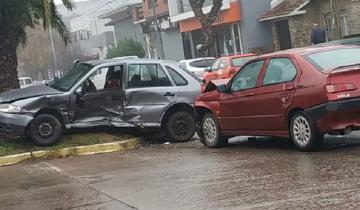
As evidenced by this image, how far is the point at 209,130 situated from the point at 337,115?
311 centimetres

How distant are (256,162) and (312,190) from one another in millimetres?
2333

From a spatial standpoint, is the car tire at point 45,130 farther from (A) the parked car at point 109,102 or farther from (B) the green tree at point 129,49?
(B) the green tree at point 129,49

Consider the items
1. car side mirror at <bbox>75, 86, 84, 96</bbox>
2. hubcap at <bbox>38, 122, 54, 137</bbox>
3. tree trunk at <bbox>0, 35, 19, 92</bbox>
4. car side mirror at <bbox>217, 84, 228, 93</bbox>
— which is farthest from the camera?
tree trunk at <bbox>0, 35, 19, 92</bbox>

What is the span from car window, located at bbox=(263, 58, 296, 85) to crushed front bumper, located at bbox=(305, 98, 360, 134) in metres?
0.76

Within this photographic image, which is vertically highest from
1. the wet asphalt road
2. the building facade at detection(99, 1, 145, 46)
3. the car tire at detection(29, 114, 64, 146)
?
the building facade at detection(99, 1, 145, 46)

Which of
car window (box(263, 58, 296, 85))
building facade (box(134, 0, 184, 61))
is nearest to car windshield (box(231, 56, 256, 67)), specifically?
car window (box(263, 58, 296, 85))

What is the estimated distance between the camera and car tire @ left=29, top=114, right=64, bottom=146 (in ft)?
40.8

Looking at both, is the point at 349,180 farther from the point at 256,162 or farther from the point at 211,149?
the point at 211,149

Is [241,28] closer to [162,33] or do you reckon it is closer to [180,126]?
[162,33]

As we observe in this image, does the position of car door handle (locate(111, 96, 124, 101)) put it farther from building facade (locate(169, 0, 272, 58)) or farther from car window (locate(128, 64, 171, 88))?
building facade (locate(169, 0, 272, 58))

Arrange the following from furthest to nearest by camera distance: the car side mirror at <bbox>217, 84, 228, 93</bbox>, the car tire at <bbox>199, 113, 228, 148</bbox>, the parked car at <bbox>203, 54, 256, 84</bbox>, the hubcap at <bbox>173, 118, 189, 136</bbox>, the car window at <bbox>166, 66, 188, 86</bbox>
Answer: the parked car at <bbox>203, 54, 256, 84</bbox>
the car window at <bbox>166, 66, 188, 86</bbox>
the hubcap at <bbox>173, 118, 189, 136</bbox>
the car tire at <bbox>199, 113, 228, 148</bbox>
the car side mirror at <bbox>217, 84, 228, 93</bbox>

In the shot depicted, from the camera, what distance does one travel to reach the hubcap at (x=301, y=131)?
937 cm

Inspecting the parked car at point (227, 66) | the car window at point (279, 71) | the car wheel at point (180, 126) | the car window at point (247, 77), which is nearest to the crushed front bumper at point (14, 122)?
the car wheel at point (180, 126)

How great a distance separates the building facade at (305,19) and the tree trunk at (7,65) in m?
19.9
